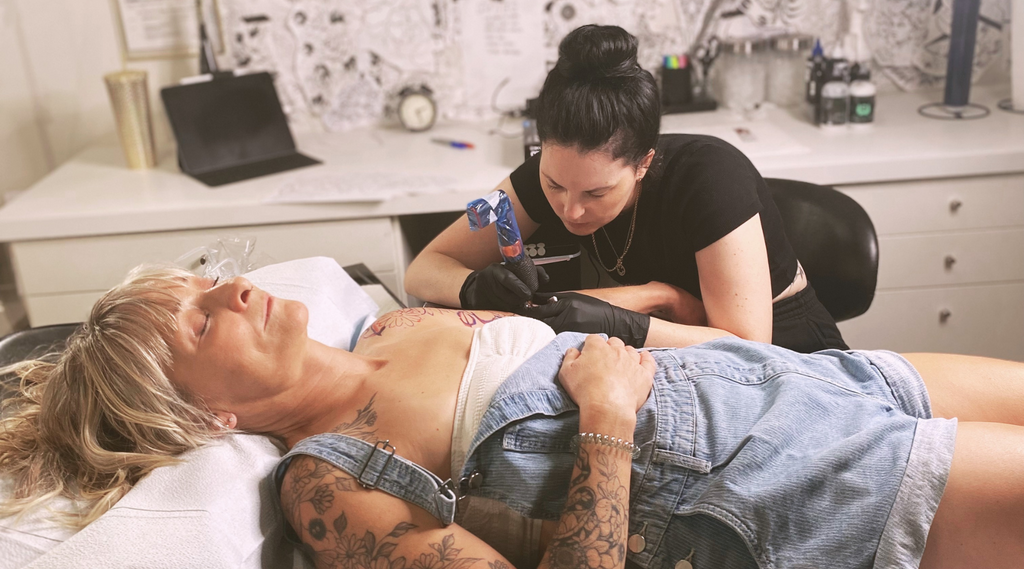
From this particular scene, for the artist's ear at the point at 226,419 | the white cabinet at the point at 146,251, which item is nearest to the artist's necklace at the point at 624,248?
the white cabinet at the point at 146,251

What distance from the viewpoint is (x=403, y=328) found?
4.76ft

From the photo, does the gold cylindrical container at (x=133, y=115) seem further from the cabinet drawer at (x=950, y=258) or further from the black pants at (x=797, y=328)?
the cabinet drawer at (x=950, y=258)

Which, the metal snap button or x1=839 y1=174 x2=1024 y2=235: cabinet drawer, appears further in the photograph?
x1=839 y1=174 x2=1024 y2=235: cabinet drawer

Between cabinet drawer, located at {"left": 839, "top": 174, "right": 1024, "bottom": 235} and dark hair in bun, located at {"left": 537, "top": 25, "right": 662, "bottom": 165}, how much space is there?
1045 mm

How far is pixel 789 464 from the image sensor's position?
3.60 feet

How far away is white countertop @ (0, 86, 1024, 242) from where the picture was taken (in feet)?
6.98

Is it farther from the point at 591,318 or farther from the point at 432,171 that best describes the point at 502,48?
the point at 591,318

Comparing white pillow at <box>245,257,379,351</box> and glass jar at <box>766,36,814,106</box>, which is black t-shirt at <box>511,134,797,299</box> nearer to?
white pillow at <box>245,257,379,351</box>

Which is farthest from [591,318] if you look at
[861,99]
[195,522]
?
[861,99]

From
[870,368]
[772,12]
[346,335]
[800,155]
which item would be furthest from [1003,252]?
[346,335]

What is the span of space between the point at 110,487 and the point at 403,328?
52 centimetres

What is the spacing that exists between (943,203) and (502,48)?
55.8 inches

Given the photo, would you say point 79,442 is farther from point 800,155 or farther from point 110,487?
point 800,155

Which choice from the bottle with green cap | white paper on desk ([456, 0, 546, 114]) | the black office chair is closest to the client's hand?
the black office chair
